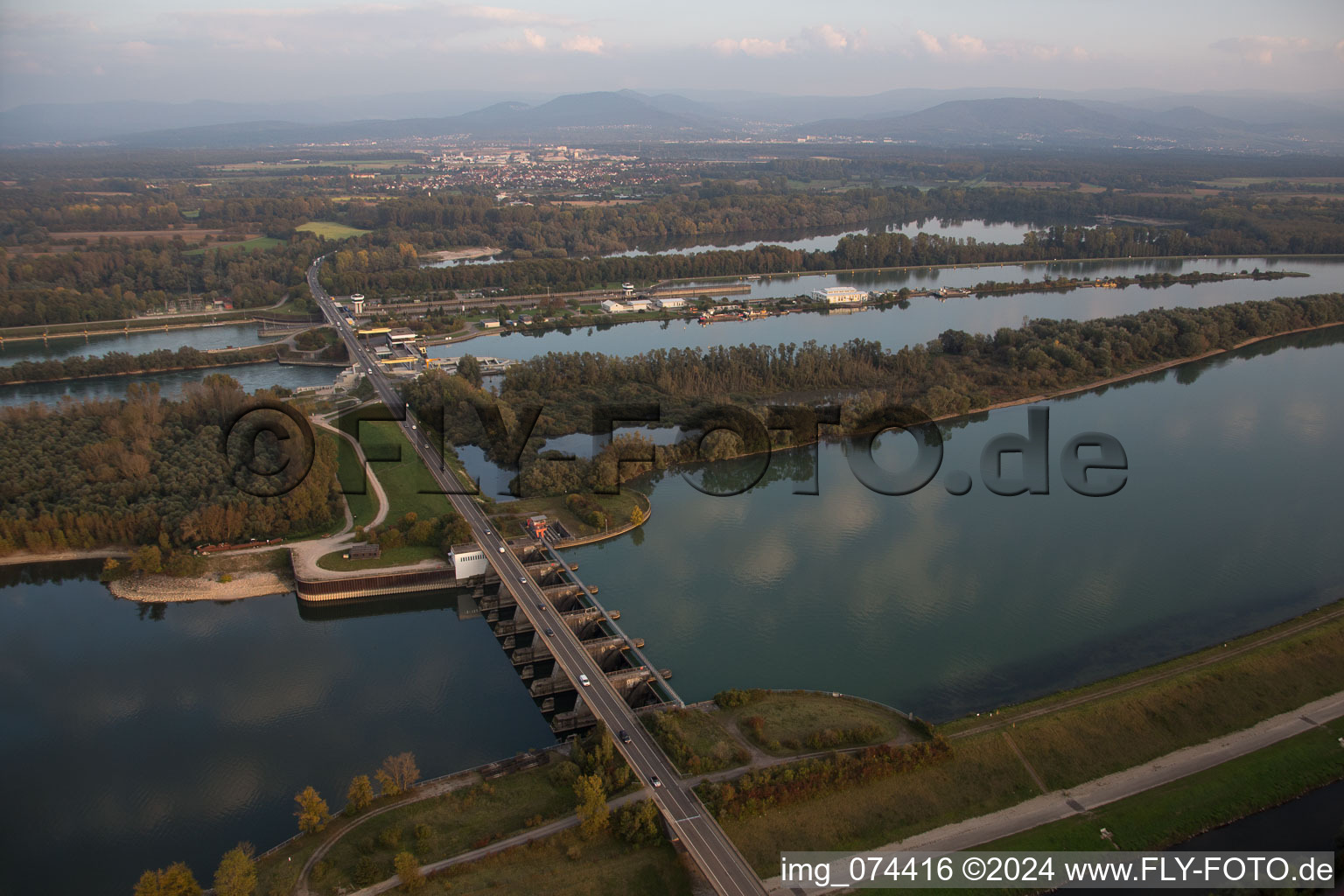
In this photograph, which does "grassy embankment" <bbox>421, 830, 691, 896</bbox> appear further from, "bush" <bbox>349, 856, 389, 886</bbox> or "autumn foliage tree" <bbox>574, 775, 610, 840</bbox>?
"bush" <bbox>349, 856, 389, 886</bbox>

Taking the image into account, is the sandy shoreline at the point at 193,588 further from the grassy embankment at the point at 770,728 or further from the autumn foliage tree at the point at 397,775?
the grassy embankment at the point at 770,728

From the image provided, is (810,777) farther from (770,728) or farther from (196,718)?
(196,718)

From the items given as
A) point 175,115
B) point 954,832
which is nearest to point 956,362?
point 954,832

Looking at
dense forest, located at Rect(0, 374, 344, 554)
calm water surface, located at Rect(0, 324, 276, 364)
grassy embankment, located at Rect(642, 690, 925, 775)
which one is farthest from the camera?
calm water surface, located at Rect(0, 324, 276, 364)

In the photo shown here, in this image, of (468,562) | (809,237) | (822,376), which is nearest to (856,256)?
(809,237)

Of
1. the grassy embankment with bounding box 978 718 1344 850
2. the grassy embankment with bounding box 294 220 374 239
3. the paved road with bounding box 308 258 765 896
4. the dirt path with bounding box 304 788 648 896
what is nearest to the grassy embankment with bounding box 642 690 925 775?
the paved road with bounding box 308 258 765 896

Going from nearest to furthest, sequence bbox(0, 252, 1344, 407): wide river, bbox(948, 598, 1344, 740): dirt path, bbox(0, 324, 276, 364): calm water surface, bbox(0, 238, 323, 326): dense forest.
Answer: bbox(948, 598, 1344, 740): dirt path
bbox(0, 252, 1344, 407): wide river
bbox(0, 324, 276, 364): calm water surface
bbox(0, 238, 323, 326): dense forest
